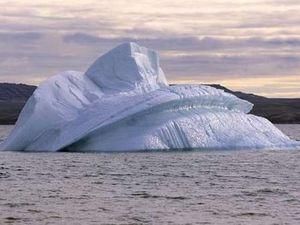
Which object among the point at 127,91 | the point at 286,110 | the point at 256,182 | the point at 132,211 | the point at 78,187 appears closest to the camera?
the point at 132,211

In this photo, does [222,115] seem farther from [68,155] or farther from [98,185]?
[98,185]

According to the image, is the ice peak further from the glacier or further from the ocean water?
the ocean water

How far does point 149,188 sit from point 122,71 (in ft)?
55.7

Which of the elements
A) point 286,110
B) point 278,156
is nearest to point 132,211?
point 278,156

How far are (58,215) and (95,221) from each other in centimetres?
127

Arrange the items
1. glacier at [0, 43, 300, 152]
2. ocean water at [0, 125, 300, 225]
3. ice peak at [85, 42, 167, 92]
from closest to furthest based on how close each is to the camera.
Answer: ocean water at [0, 125, 300, 225], glacier at [0, 43, 300, 152], ice peak at [85, 42, 167, 92]

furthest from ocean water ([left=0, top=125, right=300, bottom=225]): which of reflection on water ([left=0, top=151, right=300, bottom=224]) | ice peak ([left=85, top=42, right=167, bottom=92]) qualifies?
ice peak ([left=85, top=42, right=167, bottom=92])

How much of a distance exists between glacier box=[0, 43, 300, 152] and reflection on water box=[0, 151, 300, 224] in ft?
2.65

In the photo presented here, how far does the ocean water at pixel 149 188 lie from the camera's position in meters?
21.2

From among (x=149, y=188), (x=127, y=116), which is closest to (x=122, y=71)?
(x=127, y=116)

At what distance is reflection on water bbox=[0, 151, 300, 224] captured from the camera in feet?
69.7

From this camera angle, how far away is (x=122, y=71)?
4375cm

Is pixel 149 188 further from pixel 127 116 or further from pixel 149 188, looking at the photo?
pixel 127 116

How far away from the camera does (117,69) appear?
144 ft
